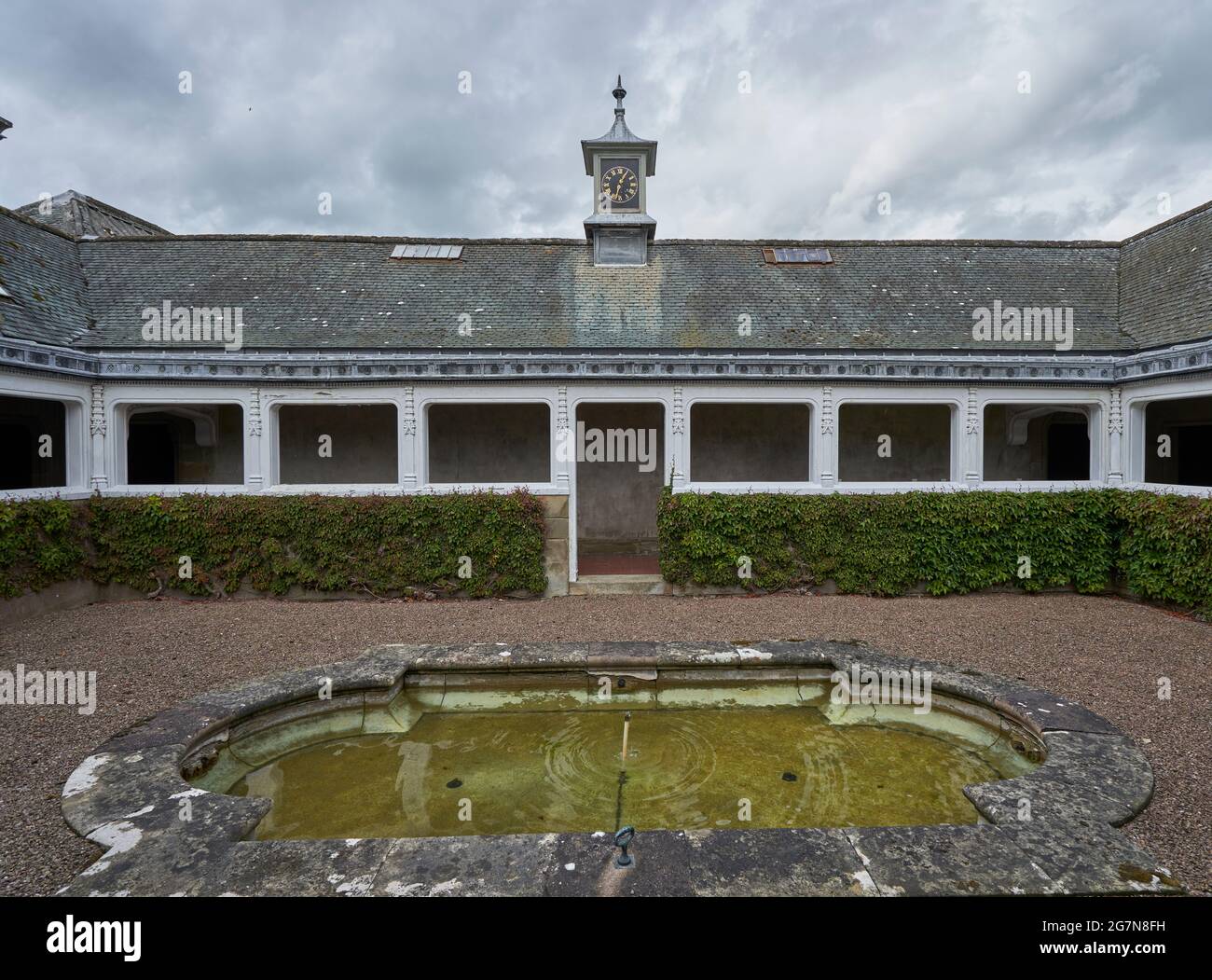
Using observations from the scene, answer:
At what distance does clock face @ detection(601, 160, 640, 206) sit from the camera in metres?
16.1

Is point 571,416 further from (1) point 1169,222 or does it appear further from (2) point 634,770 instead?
(1) point 1169,222

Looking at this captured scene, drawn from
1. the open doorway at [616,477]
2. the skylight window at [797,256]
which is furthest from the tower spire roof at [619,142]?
the open doorway at [616,477]

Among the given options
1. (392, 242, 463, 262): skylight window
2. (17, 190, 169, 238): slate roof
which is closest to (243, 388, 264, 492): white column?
(392, 242, 463, 262): skylight window

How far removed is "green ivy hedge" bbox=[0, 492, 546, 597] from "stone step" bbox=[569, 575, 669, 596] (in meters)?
0.77

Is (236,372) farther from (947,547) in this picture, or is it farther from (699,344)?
(947,547)

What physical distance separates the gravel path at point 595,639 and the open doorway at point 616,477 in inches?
171

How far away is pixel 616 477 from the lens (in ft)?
50.4

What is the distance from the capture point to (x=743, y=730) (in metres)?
6.01

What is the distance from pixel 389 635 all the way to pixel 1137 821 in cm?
781

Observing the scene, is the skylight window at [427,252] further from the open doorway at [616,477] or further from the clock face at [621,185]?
the open doorway at [616,477]

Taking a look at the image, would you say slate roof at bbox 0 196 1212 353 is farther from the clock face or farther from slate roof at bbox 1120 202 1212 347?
the clock face

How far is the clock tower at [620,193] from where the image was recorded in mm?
15695

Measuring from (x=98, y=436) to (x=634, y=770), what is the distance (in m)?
11.4
